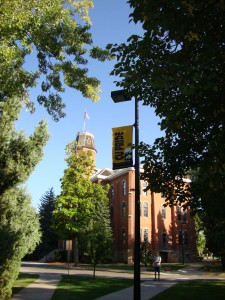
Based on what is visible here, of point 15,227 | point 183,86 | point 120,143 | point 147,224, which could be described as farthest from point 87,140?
point 183,86

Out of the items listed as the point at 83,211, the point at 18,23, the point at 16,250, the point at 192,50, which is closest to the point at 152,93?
the point at 192,50

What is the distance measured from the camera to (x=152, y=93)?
23.4 feet

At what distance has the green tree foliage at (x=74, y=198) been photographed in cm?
3912

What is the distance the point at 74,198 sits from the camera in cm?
3941

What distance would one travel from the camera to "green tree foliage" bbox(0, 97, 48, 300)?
1257 cm

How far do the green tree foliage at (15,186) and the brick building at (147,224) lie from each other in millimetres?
35128

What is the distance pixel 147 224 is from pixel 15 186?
128 feet

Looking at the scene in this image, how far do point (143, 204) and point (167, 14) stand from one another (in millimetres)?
45778

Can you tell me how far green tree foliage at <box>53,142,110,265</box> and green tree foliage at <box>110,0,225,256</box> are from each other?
1254 inches

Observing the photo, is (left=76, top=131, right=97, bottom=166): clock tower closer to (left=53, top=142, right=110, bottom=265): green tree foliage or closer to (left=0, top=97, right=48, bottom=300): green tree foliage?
(left=53, top=142, right=110, bottom=265): green tree foliage

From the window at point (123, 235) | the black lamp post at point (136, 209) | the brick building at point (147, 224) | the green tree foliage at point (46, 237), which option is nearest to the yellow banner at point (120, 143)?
the black lamp post at point (136, 209)

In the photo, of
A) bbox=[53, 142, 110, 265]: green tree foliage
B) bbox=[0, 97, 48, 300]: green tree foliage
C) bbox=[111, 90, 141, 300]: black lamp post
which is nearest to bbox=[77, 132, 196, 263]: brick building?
bbox=[53, 142, 110, 265]: green tree foliage

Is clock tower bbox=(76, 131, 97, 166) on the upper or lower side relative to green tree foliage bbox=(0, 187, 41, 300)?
upper

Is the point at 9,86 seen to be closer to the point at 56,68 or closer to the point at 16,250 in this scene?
the point at 56,68
